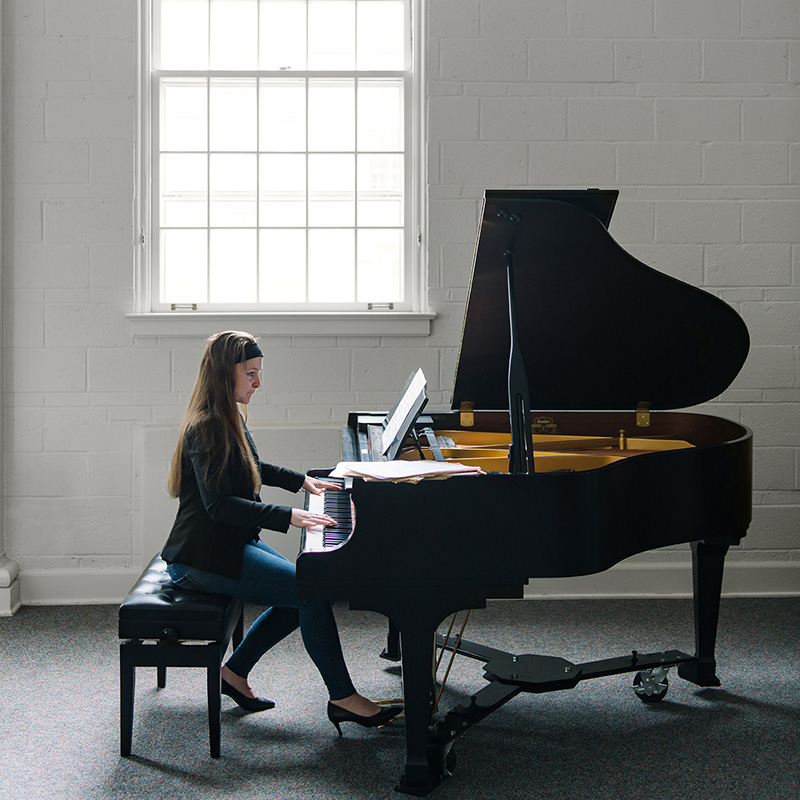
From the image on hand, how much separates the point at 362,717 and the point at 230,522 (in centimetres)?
69

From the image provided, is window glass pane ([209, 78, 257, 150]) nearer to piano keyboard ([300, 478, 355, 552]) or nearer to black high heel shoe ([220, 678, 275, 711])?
piano keyboard ([300, 478, 355, 552])

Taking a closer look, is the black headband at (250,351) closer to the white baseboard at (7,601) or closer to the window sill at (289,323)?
the window sill at (289,323)

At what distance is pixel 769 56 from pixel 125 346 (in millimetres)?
3132

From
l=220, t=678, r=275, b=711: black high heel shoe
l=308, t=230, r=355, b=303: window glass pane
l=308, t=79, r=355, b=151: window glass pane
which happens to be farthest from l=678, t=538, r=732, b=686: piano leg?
l=308, t=79, r=355, b=151: window glass pane

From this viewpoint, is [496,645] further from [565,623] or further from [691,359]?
[691,359]

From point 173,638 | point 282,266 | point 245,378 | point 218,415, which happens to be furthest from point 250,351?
point 282,266

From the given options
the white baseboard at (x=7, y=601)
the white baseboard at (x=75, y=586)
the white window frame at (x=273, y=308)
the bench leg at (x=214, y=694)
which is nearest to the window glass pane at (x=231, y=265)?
the white window frame at (x=273, y=308)

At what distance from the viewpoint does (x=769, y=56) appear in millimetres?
3736

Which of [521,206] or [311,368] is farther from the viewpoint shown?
[311,368]

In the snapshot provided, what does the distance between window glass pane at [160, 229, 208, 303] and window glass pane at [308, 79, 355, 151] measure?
2.26 ft

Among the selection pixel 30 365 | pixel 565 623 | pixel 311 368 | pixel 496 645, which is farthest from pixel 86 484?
pixel 565 623

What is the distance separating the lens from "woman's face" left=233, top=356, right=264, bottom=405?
2494 millimetres

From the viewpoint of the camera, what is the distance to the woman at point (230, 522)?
235cm

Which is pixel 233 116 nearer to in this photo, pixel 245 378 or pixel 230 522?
pixel 245 378
